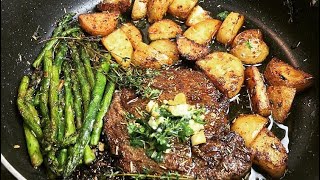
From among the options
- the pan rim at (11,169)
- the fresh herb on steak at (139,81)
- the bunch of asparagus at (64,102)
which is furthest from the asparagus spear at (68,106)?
the pan rim at (11,169)

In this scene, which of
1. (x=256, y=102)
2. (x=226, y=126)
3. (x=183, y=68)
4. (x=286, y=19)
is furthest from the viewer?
(x=286, y=19)

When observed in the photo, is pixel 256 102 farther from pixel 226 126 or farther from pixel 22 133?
pixel 22 133

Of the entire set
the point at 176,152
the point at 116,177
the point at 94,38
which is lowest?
the point at 116,177

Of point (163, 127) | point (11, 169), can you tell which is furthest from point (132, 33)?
point (11, 169)

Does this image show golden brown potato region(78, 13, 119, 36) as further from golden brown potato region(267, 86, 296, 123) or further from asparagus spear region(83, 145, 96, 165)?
golden brown potato region(267, 86, 296, 123)

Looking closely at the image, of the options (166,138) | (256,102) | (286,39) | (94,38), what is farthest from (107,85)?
(286,39)

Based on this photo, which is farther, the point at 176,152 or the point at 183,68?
the point at 183,68

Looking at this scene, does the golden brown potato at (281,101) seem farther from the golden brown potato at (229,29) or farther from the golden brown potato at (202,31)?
the golden brown potato at (202,31)
